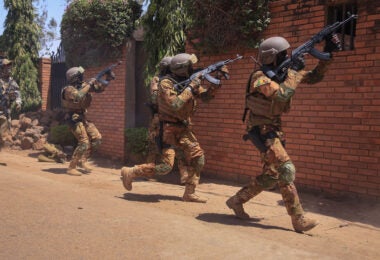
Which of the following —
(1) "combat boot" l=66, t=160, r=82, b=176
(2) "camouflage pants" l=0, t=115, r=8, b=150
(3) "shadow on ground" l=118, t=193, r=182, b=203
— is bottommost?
(3) "shadow on ground" l=118, t=193, r=182, b=203

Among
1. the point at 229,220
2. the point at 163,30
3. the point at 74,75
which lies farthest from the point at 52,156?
the point at 229,220

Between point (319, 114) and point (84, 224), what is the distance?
11.0 feet

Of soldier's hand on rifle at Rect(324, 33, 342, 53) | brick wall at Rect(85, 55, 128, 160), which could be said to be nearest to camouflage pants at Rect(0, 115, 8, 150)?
brick wall at Rect(85, 55, 128, 160)

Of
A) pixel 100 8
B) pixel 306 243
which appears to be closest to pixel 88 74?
pixel 100 8

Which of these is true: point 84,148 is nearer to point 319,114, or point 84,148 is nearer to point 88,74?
point 88,74

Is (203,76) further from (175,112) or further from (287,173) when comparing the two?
(287,173)

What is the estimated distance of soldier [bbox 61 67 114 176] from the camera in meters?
7.95

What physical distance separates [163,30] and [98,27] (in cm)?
217

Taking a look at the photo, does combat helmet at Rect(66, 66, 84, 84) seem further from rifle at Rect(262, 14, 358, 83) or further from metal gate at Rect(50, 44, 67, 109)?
metal gate at Rect(50, 44, 67, 109)

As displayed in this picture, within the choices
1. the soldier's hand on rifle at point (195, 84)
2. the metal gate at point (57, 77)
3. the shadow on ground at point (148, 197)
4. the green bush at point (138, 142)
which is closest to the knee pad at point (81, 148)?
the green bush at point (138, 142)

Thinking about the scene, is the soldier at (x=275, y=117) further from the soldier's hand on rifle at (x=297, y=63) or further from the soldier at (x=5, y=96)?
the soldier at (x=5, y=96)

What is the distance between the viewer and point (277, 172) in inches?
182

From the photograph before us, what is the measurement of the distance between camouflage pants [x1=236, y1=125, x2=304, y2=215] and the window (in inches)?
76.5

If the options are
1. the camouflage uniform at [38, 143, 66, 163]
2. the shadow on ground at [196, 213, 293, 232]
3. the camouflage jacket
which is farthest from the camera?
the camouflage uniform at [38, 143, 66, 163]
